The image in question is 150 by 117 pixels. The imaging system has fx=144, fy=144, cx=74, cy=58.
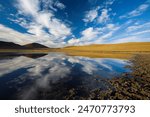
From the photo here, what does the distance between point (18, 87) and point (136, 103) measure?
8255 millimetres

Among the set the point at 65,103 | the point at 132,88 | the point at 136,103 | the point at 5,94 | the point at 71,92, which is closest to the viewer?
the point at 65,103

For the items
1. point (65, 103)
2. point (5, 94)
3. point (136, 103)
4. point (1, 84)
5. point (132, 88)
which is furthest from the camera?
point (1, 84)

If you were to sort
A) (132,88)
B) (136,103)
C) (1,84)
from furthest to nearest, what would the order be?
(1,84), (132,88), (136,103)

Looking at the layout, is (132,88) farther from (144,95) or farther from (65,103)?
(65,103)

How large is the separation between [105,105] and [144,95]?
4.28 meters

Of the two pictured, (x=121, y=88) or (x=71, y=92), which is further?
(x=121, y=88)

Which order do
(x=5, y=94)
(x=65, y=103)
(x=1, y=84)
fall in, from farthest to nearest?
(x=1, y=84)
(x=5, y=94)
(x=65, y=103)

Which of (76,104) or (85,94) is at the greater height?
(76,104)

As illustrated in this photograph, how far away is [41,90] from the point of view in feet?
33.1

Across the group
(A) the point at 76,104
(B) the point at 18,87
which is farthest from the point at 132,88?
(B) the point at 18,87

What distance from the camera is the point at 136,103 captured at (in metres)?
6.86

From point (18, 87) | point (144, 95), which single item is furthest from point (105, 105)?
point (18, 87)

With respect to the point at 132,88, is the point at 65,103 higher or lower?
higher

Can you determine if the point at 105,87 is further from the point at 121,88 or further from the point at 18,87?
the point at 18,87
